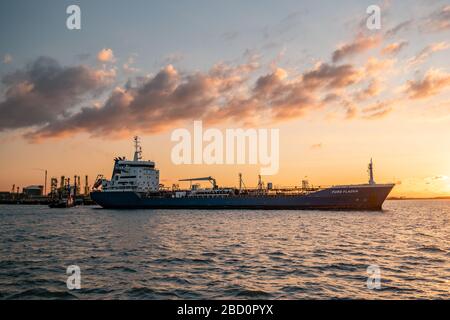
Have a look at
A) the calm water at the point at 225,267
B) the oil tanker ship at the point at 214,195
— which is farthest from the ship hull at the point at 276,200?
the calm water at the point at 225,267

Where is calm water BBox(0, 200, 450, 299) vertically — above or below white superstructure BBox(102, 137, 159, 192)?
below

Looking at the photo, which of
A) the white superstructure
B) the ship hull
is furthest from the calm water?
the white superstructure

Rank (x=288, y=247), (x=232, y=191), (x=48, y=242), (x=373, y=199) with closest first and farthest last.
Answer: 1. (x=288, y=247)
2. (x=48, y=242)
3. (x=373, y=199)
4. (x=232, y=191)

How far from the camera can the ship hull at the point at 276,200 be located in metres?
60.1

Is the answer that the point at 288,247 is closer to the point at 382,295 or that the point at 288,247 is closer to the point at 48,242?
the point at 382,295

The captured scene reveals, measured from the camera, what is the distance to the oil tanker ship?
60.6 metres

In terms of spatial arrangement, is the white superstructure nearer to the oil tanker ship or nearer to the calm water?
the oil tanker ship

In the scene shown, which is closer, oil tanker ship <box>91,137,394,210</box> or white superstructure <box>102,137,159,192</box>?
oil tanker ship <box>91,137,394,210</box>

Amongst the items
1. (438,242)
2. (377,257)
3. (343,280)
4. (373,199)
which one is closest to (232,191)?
(373,199)

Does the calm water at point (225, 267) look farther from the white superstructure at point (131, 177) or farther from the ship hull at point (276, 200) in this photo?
the white superstructure at point (131, 177)
